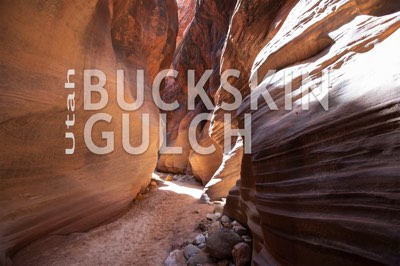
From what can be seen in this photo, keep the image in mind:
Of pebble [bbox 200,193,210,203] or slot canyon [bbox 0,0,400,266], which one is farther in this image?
pebble [bbox 200,193,210,203]

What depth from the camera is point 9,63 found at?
287 centimetres

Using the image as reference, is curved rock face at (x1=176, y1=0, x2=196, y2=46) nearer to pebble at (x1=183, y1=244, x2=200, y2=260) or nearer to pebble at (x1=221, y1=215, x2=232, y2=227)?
pebble at (x1=221, y1=215, x2=232, y2=227)

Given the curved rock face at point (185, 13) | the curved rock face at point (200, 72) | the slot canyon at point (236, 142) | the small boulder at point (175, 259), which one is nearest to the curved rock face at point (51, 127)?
the slot canyon at point (236, 142)

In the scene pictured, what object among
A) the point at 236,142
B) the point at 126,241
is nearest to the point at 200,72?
the point at 236,142

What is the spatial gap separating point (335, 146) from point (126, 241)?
3.86 m

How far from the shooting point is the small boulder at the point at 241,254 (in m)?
2.48

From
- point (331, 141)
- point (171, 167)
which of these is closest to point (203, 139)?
point (171, 167)

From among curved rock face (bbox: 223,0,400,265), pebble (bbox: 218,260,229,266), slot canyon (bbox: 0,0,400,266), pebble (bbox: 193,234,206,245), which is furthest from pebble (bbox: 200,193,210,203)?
curved rock face (bbox: 223,0,400,265)

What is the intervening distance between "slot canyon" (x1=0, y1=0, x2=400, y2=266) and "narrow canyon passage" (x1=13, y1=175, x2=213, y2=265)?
1.3 inches

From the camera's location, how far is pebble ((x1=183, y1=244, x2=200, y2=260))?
3071 millimetres

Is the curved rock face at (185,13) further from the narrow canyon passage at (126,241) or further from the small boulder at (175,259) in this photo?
the small boulder at (175,259)

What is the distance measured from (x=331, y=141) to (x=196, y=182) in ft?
34.7

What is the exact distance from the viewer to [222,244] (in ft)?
9.11

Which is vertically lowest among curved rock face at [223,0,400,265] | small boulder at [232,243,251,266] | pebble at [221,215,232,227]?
pebble at [221,215,232,227]
